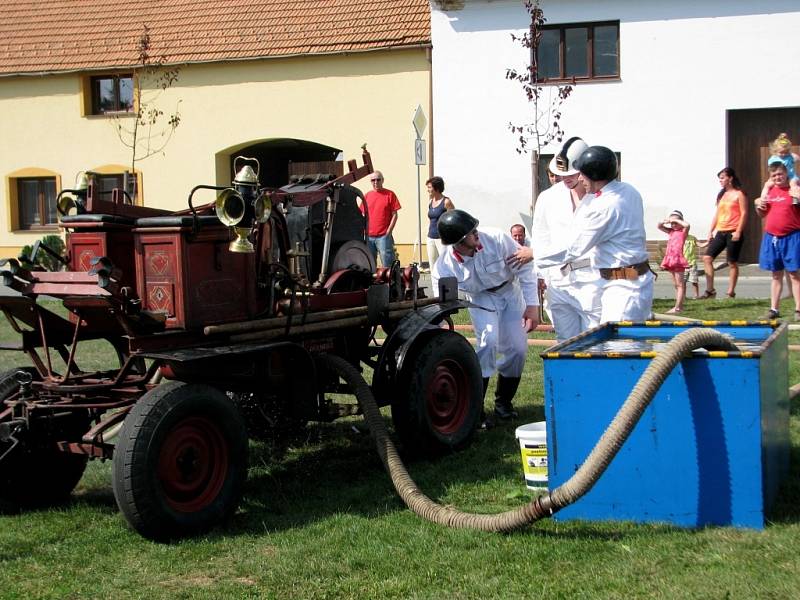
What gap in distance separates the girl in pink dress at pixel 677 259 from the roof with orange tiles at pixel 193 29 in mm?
9101

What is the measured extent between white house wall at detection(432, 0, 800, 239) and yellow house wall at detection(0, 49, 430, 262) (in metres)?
0.96

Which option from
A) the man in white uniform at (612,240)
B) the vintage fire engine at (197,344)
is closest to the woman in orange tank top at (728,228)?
the man in white uniform at (612,240)

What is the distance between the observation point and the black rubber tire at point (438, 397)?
22.7 feet

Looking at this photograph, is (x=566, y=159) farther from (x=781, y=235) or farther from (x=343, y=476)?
(x=781, y=235)

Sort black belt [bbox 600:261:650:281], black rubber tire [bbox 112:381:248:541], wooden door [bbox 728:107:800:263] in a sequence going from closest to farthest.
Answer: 1. black rubber tire [bbox 112:381:248:541]
2. black belt [bbox 600:261:650:281]
3. wooden door [bbox 728:107:800:263]


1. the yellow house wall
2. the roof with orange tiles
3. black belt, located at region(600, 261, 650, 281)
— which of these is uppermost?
the roof with orange tiles

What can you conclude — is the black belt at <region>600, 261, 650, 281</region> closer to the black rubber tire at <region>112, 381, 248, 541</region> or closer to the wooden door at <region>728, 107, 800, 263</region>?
the black rubber tire at <region>112, 381, 248, 541</region>

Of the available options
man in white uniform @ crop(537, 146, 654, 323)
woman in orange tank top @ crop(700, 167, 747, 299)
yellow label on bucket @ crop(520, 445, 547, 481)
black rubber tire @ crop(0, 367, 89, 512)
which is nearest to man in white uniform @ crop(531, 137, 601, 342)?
man in white uniform @ crop(537, 146, 654, 323)

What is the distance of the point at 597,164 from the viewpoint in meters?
7.00

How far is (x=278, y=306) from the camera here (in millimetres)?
6426

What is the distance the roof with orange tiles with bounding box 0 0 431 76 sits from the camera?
2281 centimetres

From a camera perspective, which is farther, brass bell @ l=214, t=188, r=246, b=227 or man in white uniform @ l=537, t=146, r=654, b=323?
man in white uniform @ l=537, t=146, r=654, b=323

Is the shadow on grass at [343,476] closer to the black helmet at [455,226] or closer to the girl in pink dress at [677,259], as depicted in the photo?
the black helmet at [455,226]

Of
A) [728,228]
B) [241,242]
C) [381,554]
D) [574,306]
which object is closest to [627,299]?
[574,306]
